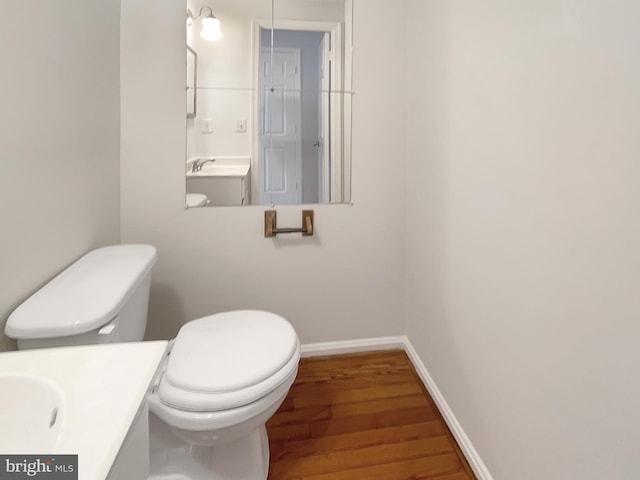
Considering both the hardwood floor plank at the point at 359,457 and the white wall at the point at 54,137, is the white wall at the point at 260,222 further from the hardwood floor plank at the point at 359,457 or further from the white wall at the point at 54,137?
the hardwood floor plank at the point at 359,457

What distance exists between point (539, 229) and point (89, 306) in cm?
115

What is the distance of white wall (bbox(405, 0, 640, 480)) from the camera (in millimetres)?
694

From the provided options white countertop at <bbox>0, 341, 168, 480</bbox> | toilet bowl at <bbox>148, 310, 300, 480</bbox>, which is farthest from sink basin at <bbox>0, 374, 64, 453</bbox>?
toilet bowl at <bbox>148, 310, 300, 480</bbox>

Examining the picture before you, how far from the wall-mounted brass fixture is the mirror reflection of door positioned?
6 centimetres

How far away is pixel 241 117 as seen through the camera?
5.53ft

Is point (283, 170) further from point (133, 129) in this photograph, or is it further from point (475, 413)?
point (475, 413)

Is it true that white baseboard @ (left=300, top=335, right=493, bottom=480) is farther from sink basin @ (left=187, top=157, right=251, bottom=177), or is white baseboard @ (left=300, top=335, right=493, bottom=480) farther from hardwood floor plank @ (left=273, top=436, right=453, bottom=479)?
sink basin @ (left=187, top=157, right=251, bottom=177)

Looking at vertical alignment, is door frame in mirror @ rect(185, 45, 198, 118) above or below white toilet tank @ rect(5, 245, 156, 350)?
above

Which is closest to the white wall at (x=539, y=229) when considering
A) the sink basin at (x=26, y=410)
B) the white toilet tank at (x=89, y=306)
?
the sink basin at (x=26, y=410)

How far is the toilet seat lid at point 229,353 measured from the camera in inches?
38.0

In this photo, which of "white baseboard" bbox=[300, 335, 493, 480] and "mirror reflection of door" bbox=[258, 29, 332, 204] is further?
"mirror reflection of door" bbox=[258, 29, 332, 204]

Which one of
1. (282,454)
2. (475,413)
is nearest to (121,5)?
(282,454)

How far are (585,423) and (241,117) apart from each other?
1.62 metres

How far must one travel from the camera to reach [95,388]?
0.53m
